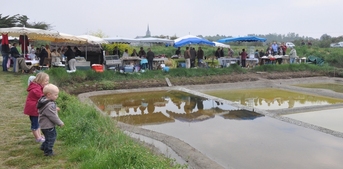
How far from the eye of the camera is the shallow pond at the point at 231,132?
21.4ft

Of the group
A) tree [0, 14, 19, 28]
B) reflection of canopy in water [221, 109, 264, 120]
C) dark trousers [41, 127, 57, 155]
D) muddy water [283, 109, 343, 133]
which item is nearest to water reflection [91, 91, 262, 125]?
reflection of canopy in water [221, 109, 264, 120]

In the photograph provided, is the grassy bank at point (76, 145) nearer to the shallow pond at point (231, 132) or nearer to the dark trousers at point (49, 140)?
the dark trousers at point (49, 140)

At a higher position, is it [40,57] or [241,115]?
[40,57]

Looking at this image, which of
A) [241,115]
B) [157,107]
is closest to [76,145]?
[241,115]

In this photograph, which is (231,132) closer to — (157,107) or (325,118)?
(325,118)

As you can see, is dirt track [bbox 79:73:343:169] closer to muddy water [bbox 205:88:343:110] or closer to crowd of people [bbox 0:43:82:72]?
muddy water [bbox 205:88:343:110]

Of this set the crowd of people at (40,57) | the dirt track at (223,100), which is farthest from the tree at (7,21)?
the dirt track at (223,100)

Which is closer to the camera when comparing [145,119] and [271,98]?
[145,119]

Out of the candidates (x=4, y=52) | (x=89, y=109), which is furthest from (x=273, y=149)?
(x=4, y=52)

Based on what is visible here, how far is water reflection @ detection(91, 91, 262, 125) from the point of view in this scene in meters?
10.2

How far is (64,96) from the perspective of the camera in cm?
880

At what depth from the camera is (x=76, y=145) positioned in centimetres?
539

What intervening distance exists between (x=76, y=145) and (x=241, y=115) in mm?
6233

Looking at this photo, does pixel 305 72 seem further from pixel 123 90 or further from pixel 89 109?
pixel 89 109
